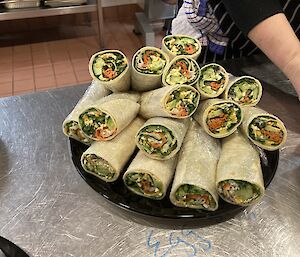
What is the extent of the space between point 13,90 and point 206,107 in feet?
6.11

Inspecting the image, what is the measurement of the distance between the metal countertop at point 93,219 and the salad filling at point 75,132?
0.23ft

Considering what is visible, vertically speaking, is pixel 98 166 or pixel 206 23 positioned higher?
pixel 206 23

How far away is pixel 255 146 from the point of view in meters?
0.77

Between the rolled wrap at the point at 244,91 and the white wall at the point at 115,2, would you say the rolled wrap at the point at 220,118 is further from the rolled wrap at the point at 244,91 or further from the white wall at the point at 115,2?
the white wall at the point at 115,2

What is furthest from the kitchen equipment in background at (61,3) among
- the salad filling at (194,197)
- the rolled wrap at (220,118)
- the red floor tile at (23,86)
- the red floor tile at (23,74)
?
the salad filling at (194,197)

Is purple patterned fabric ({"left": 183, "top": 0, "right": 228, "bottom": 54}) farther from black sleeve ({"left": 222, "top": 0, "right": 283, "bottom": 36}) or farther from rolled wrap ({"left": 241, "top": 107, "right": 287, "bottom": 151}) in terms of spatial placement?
rolled wrap ({"left": 241, "top": 107, "right": 287, "bottom": 151})

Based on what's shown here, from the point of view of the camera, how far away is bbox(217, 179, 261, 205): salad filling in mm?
678

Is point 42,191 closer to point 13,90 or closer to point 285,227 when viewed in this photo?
point 285,227

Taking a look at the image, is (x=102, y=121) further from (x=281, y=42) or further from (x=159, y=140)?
(x=281, y=42)

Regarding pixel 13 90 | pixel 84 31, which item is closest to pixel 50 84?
pixel 13 90

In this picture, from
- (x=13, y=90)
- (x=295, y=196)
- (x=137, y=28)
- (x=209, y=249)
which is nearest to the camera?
(x=209, y=249)

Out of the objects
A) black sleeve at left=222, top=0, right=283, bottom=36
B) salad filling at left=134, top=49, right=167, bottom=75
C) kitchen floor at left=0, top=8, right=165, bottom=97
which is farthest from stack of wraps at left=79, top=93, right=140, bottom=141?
kitchen floor at left=0, top=8, right=165, bottom=97

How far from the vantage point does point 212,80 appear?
0.82 metres

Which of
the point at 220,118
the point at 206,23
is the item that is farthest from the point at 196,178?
the point at 206,23
